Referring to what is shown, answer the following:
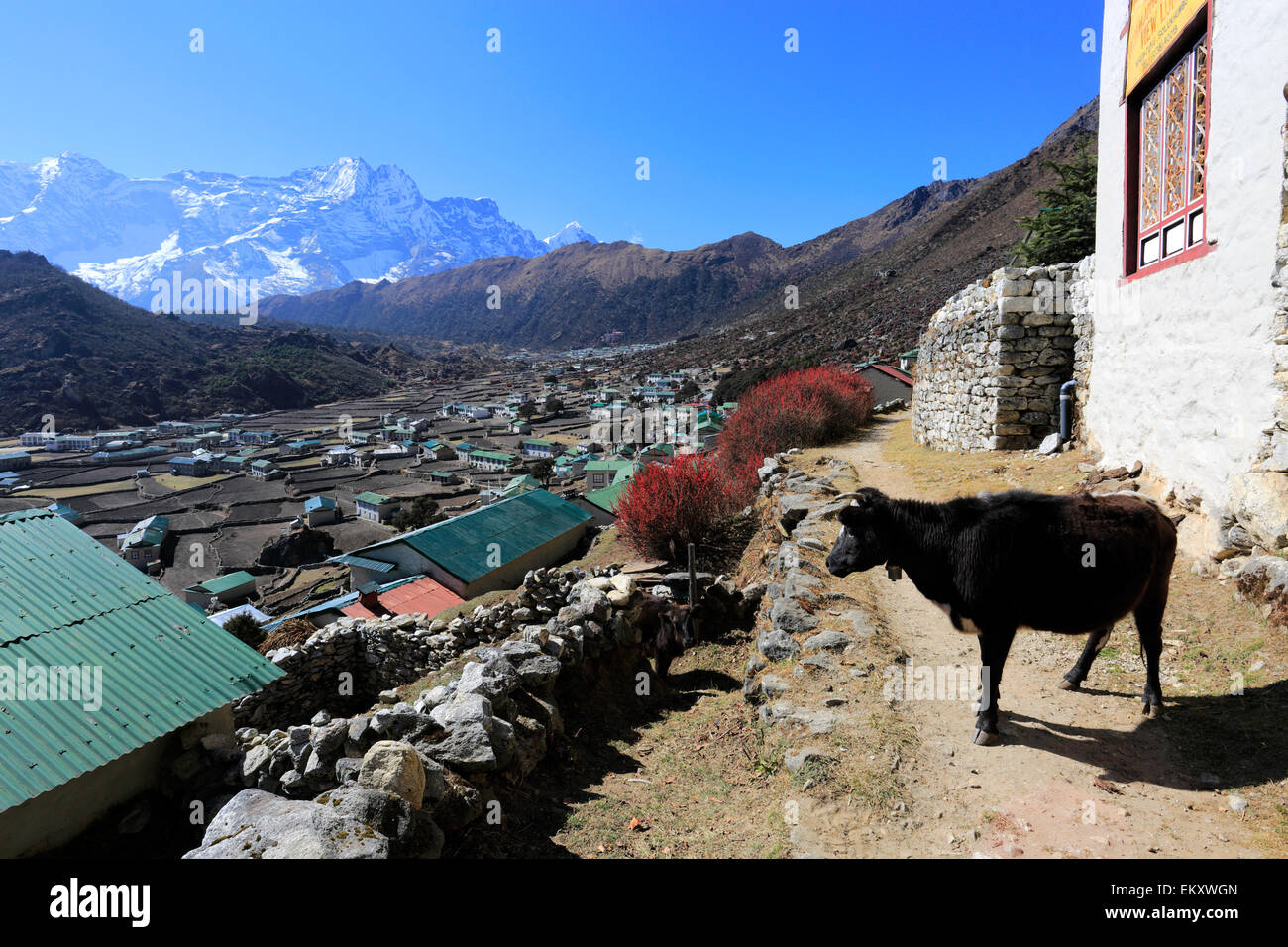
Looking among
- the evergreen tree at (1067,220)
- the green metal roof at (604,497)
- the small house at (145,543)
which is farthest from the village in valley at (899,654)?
the small house at (145,543)

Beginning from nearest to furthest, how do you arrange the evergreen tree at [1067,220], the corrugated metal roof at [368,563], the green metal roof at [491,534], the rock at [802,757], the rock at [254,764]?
the rock at [802,757] → the rock at [254,764] → the evergreen tree at [1067,220] → the green metal roof at [491,534] → the corrugated metal roof at [368,563]

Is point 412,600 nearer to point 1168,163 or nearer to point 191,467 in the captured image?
point 1168,163

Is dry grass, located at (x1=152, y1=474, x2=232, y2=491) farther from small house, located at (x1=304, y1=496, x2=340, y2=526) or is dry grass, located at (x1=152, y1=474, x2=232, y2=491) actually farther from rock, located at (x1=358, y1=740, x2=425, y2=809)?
rock, located at (x1=358, y1=740, x2=425, y2=809)

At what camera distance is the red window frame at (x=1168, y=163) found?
6.70m

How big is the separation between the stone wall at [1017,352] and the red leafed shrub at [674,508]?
5.29 meters

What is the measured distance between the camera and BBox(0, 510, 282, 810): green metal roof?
4641 mm

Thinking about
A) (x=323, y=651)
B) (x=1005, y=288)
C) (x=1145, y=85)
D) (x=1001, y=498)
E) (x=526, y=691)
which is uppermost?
(x=1145, y=85)

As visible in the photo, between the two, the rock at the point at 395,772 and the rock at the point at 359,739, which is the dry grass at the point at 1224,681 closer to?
the rock at the point at 395,772

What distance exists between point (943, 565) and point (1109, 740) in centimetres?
152

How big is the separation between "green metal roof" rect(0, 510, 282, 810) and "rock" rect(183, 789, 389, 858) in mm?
2189

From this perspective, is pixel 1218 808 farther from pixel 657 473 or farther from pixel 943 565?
pixel 657 473

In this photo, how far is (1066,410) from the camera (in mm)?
10758

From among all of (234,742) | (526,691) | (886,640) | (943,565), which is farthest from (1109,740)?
(234,742)

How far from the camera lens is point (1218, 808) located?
3414 millimetres
